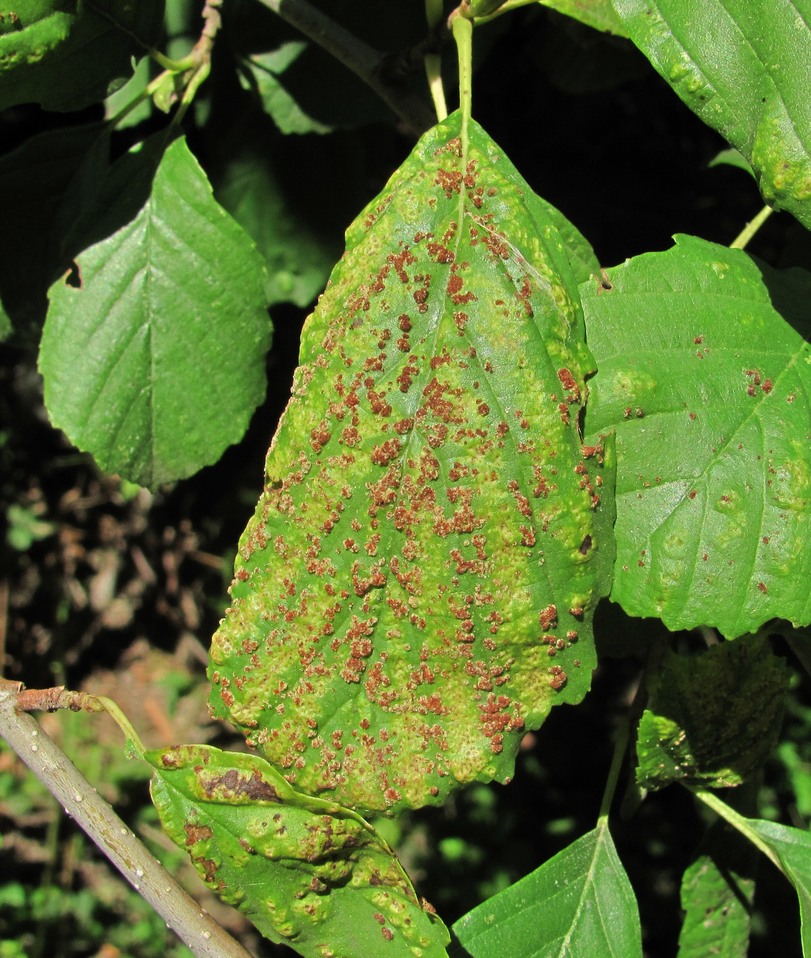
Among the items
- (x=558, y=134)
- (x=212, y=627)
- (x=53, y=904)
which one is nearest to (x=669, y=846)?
(x=212, y=627)

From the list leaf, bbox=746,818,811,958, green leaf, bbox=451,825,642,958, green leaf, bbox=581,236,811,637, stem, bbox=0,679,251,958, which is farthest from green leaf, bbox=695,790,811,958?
stem, bbox=0,679,251,958

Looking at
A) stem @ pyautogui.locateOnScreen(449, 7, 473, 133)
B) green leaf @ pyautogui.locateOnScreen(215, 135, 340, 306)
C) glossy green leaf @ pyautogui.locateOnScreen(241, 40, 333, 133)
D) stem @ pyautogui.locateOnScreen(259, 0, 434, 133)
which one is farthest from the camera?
green leaf @ pyautogui.locateOnScreen(215, 135, 340, 306)

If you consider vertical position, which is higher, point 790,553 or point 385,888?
point 790,553

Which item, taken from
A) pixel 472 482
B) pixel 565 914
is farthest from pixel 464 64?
pixel 565 914

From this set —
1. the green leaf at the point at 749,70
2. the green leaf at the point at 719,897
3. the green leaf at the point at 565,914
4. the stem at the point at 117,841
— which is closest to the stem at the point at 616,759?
the green leaf at the point at 565,914

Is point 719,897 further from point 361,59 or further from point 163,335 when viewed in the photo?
point 361,59

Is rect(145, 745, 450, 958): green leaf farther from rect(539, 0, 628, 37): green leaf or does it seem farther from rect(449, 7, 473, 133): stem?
rect(539, 0, 628, 37): green leaf

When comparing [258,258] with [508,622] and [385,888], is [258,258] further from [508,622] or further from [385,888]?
[385,888]
